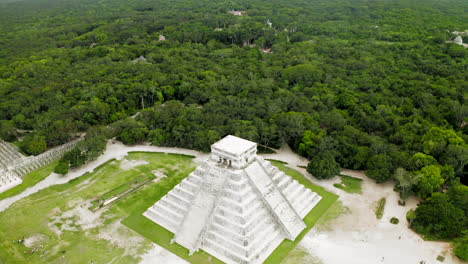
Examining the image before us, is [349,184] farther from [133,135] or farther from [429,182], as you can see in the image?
[133,135]

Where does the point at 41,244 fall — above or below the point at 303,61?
below

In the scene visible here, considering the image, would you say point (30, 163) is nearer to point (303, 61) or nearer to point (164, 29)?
point (303, 61)

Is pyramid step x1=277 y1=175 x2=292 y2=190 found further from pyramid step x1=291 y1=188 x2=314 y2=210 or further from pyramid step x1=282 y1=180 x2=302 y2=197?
pyramid step x1=291 y1=188 x2=314 y2=210

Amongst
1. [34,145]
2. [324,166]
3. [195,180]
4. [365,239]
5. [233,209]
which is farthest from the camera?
[34,145]

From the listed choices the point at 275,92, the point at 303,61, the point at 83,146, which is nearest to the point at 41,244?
the point at 83,146

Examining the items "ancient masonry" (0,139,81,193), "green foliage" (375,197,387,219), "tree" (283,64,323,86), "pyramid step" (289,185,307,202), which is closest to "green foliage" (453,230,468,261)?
"green foliage" (375,197,387,219)

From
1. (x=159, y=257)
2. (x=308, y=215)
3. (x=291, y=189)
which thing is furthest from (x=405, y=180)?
(x=159, y=257)
